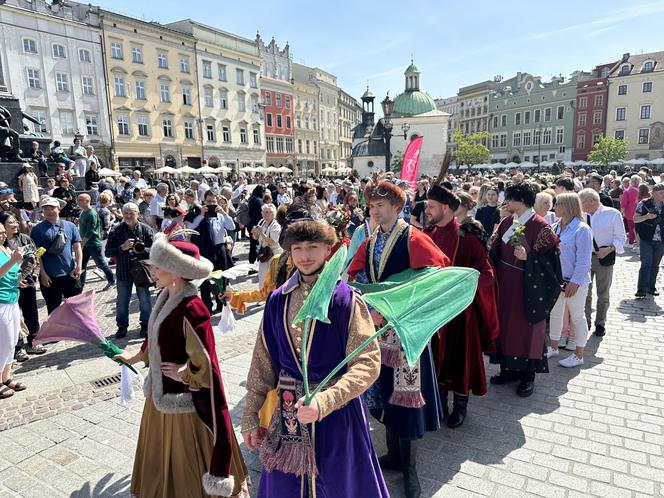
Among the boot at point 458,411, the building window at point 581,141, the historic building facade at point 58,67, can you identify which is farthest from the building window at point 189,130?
the building window at point 581,141

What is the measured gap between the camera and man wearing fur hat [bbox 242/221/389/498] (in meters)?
2.17

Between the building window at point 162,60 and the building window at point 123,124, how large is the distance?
6.51m

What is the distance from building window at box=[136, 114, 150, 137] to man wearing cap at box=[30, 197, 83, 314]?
3690 centimetres

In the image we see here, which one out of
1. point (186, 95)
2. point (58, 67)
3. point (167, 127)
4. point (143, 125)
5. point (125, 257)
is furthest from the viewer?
point (186, 95)

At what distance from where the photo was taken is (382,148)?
178 feet

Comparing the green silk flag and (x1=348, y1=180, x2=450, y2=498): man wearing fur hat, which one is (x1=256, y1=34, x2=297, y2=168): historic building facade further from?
the green silk flag

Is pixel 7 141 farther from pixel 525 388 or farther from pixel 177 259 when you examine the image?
pixel 525 388

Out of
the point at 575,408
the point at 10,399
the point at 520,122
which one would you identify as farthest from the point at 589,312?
the point at 520,122

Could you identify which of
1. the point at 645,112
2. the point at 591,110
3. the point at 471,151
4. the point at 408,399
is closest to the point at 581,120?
the point at 591,110

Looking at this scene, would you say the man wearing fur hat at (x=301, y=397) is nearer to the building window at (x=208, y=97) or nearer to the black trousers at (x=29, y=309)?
the black trousers at (x=29, y=309)

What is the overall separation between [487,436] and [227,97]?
49.6 m

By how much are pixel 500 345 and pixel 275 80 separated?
57325 millimetres

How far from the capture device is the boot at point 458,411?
407 centimetres

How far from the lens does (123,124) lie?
38.0 m
